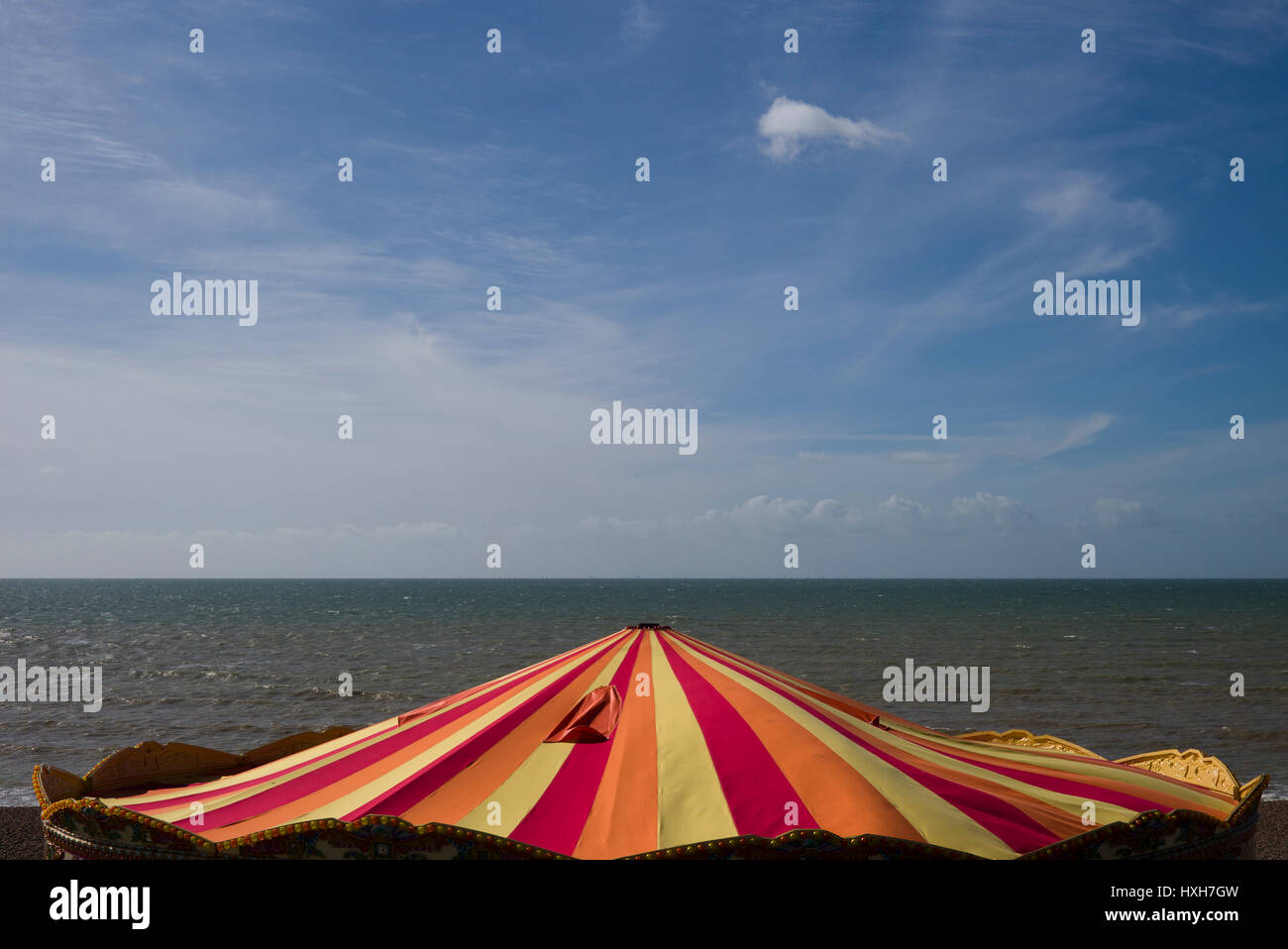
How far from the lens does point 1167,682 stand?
25.3m

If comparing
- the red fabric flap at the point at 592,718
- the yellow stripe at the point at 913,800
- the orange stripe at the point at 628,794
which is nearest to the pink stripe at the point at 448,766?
the red fabric flap at the point at 592,718

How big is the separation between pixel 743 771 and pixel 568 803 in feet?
3.33

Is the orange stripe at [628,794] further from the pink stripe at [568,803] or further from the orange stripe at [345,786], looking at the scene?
the orange stripe at [345,786]

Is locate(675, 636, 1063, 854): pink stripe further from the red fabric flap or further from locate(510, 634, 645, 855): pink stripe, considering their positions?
locate(510, 634, 645, 855): pink stripe

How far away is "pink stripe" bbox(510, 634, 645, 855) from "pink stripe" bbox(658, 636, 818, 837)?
2.18ft

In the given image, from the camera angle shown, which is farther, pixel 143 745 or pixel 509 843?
pixel 143 745

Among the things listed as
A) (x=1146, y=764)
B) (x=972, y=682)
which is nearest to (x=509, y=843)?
(x=1146, y=764)

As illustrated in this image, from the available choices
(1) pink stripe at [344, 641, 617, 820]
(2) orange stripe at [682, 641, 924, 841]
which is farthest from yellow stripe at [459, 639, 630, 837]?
(2) orange stripe at [682, 641, 924, 841]

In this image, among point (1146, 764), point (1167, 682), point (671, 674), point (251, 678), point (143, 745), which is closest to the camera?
point (671, 674)

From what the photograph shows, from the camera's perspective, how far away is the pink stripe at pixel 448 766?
4.64 metres

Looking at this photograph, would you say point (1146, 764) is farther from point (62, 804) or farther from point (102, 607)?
point (102, 607)

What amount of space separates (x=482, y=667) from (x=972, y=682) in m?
16.5

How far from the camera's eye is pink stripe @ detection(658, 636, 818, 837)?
443cm
